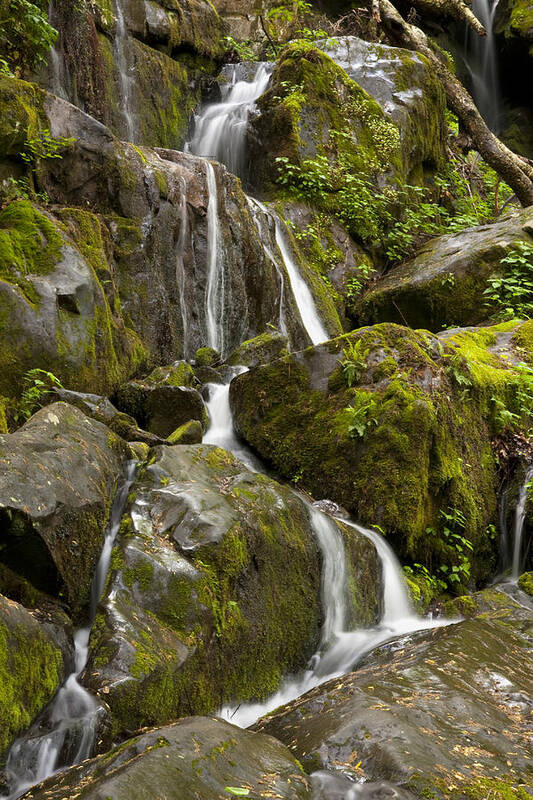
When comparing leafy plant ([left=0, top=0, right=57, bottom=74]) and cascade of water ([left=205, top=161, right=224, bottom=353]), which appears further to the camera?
cascade of water ([left=205, top=161, right=224, bottom=353])

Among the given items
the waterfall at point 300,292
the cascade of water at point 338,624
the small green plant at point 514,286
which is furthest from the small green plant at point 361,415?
the small green plant at point 514,286

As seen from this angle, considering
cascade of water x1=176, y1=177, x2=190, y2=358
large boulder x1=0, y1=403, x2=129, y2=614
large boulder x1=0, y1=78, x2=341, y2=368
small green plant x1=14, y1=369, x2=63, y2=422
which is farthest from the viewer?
cascade of water x1=176, y1=177, x2=190, y2=358

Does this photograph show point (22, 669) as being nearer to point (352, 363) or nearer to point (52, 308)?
point (52, 308)

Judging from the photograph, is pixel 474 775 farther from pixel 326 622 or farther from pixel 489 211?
pixel 489 211

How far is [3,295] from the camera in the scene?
551 cm

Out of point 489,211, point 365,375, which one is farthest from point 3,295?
point 489,211

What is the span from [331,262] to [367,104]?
3.99 metres

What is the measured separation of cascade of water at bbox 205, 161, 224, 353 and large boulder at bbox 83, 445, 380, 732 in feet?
12.2

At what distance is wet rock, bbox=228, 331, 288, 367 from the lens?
25.5 feet

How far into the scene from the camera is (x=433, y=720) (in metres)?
2.94

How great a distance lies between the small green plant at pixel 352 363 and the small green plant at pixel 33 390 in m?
2.67

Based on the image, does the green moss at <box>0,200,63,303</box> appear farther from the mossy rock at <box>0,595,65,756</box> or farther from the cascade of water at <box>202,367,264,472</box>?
the mossy rock at <box>0,595,65,756</box>

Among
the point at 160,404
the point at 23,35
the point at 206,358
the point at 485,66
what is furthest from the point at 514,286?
the point at 485,66

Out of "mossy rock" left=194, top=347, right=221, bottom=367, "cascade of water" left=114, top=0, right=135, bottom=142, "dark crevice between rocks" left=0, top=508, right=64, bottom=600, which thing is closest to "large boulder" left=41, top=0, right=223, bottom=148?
"cascade of water" left=114, top=0, right=135, bottom=142
